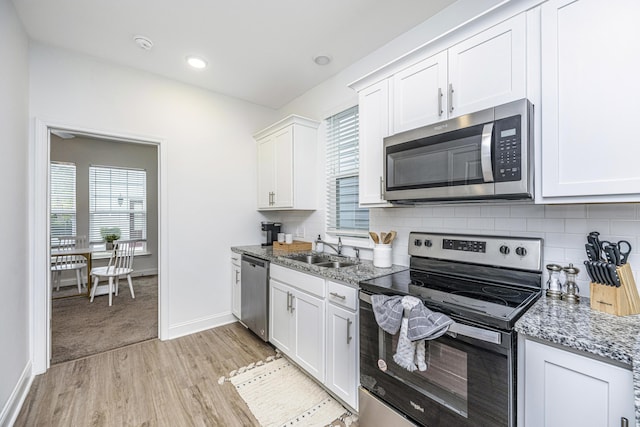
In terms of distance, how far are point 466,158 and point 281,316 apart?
195 centimetres

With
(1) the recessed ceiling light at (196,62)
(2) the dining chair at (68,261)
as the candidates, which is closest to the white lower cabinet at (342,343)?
(1) the recessed ceiling light at (196,62)

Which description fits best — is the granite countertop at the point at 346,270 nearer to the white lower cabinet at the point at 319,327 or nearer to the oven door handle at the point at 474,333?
the white lower cabinet at the point at 319,327

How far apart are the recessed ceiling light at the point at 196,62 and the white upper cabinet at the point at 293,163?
909 mm

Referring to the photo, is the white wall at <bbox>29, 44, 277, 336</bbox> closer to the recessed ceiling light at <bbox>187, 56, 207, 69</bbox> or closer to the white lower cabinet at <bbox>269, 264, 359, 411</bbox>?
the recessed ceiling light at <bbox>187, 56, 207, 69</bbox>

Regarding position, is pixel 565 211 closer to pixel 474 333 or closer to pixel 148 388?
pixel 474 333

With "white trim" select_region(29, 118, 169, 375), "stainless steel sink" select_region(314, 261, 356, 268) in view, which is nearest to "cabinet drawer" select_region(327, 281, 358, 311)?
"stainless steel sink" select_region(314, 261, 356, 268)

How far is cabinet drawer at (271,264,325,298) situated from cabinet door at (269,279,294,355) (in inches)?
2.5

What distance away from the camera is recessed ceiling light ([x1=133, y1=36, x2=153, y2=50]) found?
2338 mm

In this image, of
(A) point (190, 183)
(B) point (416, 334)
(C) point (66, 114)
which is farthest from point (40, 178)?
(B) point (416, 334)

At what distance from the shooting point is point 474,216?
1.83m

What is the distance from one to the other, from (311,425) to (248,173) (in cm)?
278

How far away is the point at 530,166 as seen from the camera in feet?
4.27

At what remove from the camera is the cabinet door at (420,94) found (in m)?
1.65

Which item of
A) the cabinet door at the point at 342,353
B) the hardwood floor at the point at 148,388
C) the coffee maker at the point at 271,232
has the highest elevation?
the coffee maker at the point at 271,232
